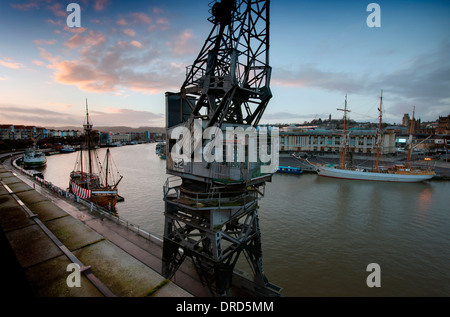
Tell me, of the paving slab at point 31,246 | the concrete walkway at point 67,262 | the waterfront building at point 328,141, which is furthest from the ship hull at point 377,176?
the paving slab at point 31,246

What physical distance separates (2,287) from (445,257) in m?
25.7

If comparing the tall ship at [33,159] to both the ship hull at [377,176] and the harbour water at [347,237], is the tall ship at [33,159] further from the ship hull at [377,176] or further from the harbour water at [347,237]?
the ship hull at [377,176]

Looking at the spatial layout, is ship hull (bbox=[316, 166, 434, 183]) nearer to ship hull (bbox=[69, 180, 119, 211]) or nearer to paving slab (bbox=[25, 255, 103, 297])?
ship hull (bbox=[69, 180, 119, 211])

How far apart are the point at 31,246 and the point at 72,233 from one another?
1.61 metres

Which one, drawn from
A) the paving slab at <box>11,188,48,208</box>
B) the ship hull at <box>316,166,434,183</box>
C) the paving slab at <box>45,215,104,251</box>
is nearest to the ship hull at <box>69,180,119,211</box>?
the paving slab at <box>11,188,48,208</box>

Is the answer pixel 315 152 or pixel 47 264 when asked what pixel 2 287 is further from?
pixel 315 152

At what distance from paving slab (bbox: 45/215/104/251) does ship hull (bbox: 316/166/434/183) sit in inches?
2022

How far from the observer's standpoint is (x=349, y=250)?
17047 millimetres

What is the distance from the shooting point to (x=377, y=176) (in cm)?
4512

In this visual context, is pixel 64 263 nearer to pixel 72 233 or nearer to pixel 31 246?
pixel 31 246

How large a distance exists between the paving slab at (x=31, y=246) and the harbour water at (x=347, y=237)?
7.19 metres

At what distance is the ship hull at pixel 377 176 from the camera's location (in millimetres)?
43469

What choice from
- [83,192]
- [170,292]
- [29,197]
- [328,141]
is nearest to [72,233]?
[170,292]

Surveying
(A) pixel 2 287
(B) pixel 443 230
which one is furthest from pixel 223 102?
(B) pixel 443 230
